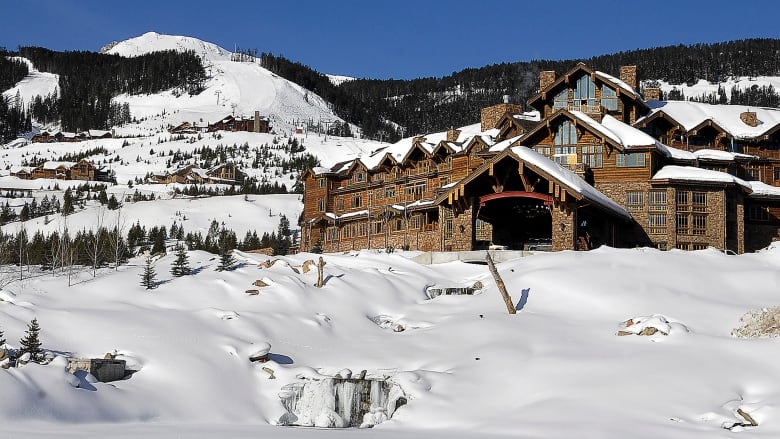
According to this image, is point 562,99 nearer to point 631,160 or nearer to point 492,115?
point 631,160

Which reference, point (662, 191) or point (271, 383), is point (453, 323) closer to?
point (271, 383)

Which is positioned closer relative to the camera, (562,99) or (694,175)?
(694,175)

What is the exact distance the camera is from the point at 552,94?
52.6 metres

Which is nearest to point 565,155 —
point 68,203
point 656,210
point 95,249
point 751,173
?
point 656,210

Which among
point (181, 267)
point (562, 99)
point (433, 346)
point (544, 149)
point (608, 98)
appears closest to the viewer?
point (433, 346)

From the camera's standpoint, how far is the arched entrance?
4491cm

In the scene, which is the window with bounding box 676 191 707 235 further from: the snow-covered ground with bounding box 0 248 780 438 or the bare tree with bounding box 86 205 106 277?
the bare tree with bounding box 86 205 106 277

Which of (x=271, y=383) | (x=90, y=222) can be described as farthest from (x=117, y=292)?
(x=90, y=222)

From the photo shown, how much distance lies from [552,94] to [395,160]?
→ 11.7m

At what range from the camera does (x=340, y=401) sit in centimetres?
2314

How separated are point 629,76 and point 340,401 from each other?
37.6 m

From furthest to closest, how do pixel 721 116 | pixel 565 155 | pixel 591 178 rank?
pixel 721 116 < pixel 565 155 < pixel 591 178

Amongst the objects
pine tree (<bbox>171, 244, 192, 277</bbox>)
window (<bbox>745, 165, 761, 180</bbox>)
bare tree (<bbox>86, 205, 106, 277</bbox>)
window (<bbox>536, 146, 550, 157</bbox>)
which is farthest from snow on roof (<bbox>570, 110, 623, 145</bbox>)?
bare tree (<bbox>86, 205, 106, 277</bbox>)

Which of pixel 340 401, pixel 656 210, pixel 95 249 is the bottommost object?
pixel 340 401
